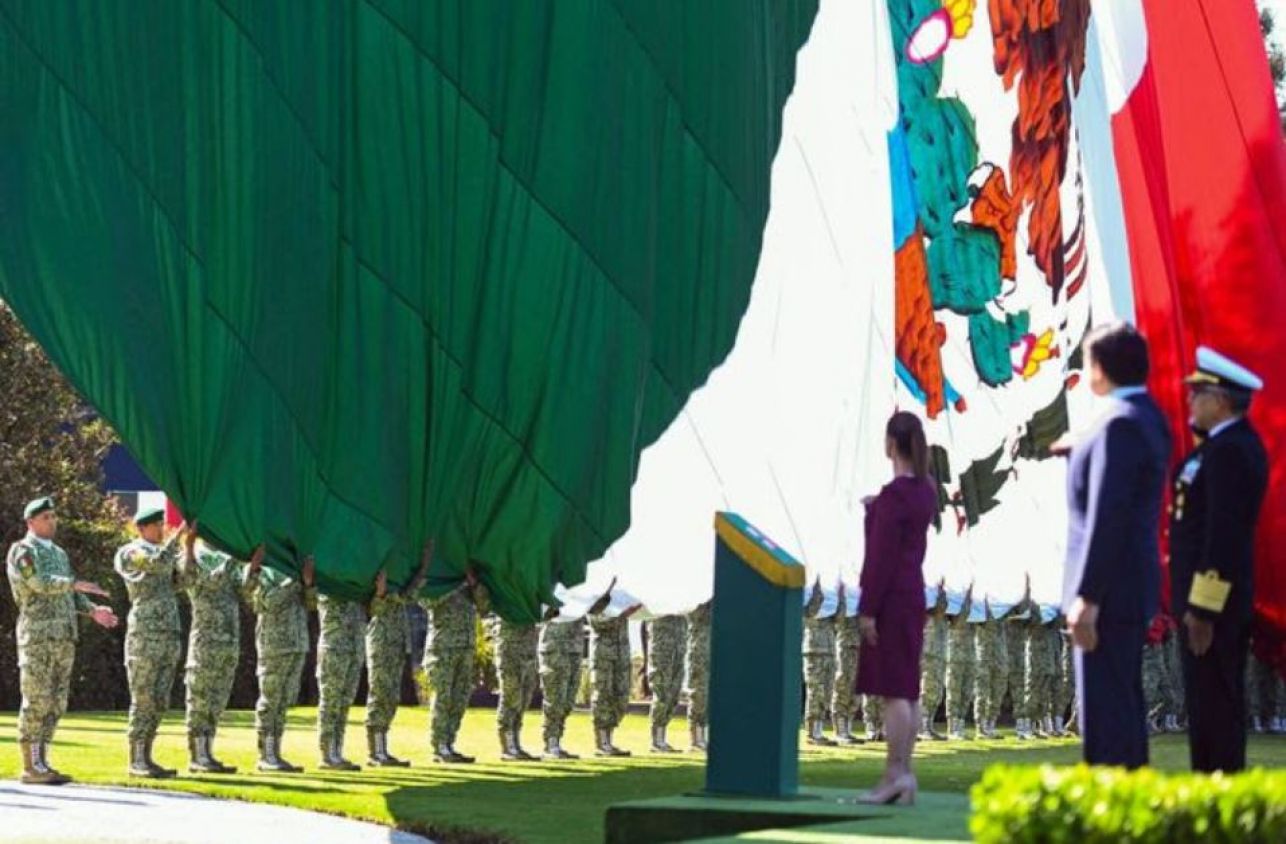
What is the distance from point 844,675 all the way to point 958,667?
1811 mm

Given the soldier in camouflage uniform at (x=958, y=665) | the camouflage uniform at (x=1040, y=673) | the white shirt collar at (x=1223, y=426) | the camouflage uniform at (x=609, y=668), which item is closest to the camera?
the white shirt collar at (x=1223, y=426)

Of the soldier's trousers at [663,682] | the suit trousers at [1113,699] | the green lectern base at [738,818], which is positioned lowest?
the green lectern base at [738,818]

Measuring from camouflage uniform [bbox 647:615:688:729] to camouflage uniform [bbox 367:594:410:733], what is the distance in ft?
9.99

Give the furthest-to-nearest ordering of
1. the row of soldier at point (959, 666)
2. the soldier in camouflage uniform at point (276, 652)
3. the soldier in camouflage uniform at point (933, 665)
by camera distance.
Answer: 1. the soldier in camouflage uniform at point (933, 665)
2. the row of soldier at point (959, 666)
3. the soldier in camouflage uniform at point (276, 652)

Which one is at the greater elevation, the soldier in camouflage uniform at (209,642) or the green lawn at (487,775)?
the soldier in camouflage uniform at (209,642)

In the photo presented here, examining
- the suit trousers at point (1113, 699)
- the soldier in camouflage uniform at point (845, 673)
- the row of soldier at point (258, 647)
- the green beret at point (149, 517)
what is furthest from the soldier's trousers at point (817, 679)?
the suit trousers at point (1113, 699)

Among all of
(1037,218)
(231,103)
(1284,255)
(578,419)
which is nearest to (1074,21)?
(1037,218)

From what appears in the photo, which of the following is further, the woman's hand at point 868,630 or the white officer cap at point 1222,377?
the woman's hand at point 868,630

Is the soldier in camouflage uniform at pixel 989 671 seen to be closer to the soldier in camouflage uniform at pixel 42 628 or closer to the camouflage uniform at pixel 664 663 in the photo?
the camouflage uniform at pixel 664 663

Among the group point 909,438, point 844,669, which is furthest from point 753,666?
point 844,669

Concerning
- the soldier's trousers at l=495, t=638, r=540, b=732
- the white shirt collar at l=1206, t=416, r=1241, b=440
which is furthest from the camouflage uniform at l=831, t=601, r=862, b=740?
the white shirt collar at l=1206, t=416, r=1241, b=440

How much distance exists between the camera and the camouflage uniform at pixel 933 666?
20125 millimetres

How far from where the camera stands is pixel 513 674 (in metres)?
15.0

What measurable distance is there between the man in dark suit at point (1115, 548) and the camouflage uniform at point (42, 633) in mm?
6788
